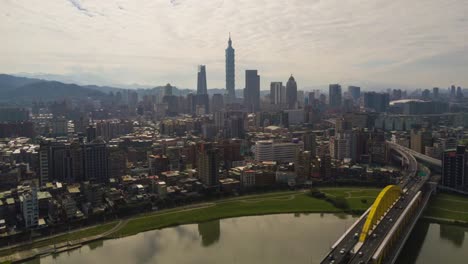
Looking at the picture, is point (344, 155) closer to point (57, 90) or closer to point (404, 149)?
point (404, 149)

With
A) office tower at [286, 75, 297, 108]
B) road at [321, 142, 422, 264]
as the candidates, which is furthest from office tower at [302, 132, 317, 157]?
office tower at [286, 75, 297, 108]

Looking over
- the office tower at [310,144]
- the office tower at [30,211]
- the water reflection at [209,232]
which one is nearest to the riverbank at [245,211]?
the water reflection at [209,232]

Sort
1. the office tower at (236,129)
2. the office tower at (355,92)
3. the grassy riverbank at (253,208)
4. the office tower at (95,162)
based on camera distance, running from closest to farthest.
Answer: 1. the grassy riverbank at (253,208)
2. the office tower at (95,162)
3. the office tower at (236,129)
4. the office tower at (355,92)

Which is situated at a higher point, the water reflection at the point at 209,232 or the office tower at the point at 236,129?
the office tower at the point at 236,129

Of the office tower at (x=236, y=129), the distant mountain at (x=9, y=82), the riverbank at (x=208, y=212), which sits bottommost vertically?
the riverbank at (x=208, y=212)

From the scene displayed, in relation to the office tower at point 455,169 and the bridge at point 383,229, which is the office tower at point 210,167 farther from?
the office tower at point 455,169

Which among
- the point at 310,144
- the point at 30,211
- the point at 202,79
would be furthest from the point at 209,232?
the point at 202,79
